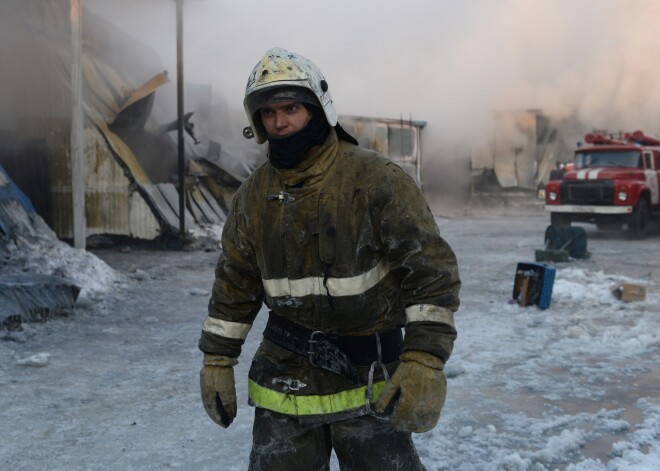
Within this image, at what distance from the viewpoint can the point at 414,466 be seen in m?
2.17

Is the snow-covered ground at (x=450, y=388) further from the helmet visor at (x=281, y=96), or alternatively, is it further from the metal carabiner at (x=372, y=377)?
the helmet visor at (x=281, y=96)

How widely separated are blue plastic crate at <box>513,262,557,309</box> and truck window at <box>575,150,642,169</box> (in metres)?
8.54

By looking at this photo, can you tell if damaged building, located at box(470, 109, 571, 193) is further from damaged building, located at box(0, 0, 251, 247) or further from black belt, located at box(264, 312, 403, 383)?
black belt, located at box(264, 312, 403, 383)

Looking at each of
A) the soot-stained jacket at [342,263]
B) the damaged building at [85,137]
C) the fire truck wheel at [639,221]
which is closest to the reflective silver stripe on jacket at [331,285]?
the soot-stained jacket at [342,263]

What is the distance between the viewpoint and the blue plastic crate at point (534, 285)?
7.08 m

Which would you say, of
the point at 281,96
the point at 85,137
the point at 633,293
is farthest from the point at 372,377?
the point at 85,137

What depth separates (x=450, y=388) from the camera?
467 cm

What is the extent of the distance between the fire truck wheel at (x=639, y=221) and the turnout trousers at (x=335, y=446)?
13.4 metres

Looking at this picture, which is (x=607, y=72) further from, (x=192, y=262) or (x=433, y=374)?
(x=433, y=374)

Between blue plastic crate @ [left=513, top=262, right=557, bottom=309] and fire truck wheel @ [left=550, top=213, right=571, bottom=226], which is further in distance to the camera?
fire truck wheel @ [left=550, top=213, right=571, bottom=226]

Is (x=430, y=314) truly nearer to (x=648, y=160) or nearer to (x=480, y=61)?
(x=648, y=160)

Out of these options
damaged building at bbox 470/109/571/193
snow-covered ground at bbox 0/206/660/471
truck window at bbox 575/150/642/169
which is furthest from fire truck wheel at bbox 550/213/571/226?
damaged building at bbox 470/109/571/193

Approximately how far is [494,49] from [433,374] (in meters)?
31.5

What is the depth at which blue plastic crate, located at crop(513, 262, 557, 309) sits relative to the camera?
708cm
